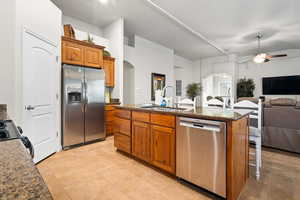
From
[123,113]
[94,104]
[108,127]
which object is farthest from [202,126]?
[108,127]

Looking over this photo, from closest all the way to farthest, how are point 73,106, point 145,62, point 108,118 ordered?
point 73,106
point 108,118
point 145,62

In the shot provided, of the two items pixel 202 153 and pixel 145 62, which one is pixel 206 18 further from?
pixel 202 153

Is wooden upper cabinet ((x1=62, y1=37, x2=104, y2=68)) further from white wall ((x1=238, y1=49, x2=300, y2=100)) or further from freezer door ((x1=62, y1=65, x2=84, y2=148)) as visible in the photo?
white wall ((x1=238, y1=49, x2=300, y2=100))

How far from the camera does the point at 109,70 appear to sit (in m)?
4.27

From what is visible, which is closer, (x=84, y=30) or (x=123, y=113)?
(x=123, y=113)

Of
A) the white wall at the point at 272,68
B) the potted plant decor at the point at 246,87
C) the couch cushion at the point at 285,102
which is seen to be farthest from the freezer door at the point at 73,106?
the white wall at the point at 272,68

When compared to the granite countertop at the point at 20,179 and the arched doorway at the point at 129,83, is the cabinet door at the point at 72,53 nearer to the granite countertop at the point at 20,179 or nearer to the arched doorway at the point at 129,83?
the arched doorway at the point at 129,83

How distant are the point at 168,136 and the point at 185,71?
22.9ft

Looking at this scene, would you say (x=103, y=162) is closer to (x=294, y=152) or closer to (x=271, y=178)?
(x=271, y=178)

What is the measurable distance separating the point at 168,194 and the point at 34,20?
10.5 feet

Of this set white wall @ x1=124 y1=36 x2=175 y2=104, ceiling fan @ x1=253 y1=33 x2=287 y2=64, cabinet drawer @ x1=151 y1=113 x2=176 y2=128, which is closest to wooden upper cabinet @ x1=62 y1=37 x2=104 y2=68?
white wall @ x1=124 y1=36 x2=175 y2=104

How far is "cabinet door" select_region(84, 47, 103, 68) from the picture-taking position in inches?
142

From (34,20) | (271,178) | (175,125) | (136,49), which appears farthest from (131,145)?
(136,49)

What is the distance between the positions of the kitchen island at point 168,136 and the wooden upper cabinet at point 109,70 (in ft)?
5.09
